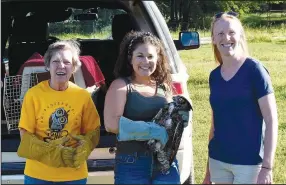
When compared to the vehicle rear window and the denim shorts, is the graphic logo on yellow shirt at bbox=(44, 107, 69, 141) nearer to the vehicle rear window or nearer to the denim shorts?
the denim shorts

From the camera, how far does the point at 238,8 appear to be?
173ft

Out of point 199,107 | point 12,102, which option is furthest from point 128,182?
point 199,107

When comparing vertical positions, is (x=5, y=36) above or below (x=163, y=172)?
above

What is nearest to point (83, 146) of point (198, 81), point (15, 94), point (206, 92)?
point (15, 94)

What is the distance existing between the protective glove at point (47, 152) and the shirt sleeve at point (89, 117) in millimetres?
175

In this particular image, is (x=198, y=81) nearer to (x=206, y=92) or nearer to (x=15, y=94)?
(x=206, y=92)

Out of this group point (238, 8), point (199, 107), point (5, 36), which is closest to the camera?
point (5, 36)

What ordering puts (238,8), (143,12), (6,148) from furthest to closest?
(238,8), (143,12), (6,148)

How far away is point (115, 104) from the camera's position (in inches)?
136

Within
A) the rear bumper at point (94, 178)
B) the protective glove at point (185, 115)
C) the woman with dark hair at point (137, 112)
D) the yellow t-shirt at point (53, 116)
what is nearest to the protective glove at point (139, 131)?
the woman with dark hair at point (137, 112)

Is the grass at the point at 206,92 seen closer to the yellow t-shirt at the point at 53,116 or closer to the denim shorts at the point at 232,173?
the denim shorts at the point at 232,173

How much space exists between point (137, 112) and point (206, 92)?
745 cm

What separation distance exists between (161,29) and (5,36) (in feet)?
7.24

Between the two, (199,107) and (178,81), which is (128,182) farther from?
(199,107)
